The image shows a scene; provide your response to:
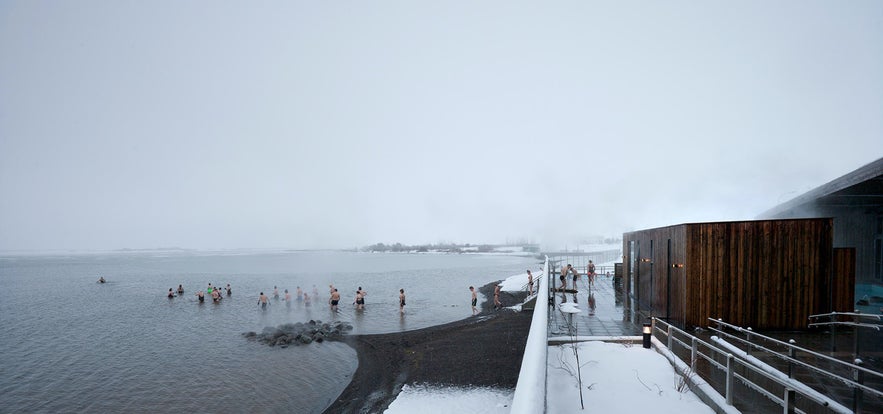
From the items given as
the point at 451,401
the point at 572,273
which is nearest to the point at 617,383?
the point at 451,401

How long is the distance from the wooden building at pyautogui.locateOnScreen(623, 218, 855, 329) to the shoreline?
5389 millimetres

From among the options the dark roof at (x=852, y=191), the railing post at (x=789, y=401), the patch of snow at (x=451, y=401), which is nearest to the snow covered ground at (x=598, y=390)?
the patch of snow at (x=451, y=401)

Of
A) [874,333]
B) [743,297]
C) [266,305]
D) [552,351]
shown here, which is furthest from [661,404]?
[266,305]

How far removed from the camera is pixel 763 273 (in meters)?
9.48

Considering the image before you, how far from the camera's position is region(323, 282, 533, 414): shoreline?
35.2 ft

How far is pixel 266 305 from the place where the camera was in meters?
28.8

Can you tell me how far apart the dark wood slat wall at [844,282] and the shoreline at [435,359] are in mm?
8103

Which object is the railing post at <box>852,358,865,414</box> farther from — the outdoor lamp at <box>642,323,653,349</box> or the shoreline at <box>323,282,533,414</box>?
the shoreline at <box>323,282,533,414</box>

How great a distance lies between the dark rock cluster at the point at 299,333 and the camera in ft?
58.3

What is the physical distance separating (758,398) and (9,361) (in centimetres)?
2668

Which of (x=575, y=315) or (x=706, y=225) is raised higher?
(x=706, y=225)

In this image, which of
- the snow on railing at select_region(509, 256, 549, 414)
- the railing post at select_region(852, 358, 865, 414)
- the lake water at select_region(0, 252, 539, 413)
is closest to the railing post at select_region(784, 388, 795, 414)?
the railing post at select_region(852, 358, 865, 414)

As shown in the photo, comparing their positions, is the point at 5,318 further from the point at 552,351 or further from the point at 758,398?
the point at 758,398

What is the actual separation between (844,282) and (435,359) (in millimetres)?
11389
